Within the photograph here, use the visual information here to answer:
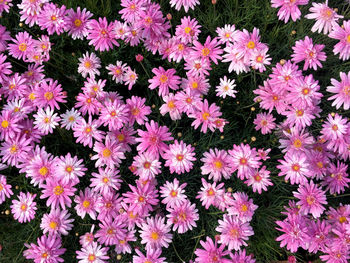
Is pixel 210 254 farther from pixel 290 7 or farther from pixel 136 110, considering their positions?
pixel 290 7

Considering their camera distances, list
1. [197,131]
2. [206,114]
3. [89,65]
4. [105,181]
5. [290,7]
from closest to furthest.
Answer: [105,181], [206,114], [290,7], [89,65], [197,131]

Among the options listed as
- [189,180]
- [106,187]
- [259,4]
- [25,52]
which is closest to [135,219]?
[106,187]

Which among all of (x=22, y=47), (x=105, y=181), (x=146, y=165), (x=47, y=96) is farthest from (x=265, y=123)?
(x=22, y=47)

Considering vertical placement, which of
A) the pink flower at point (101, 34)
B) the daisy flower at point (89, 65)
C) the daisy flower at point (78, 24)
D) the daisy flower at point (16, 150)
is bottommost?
the daisy flower at point (16, 150)

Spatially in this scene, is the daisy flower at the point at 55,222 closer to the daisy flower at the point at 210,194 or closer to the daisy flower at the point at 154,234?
the daisy flower at the point at 154,234

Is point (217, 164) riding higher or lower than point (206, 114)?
lower

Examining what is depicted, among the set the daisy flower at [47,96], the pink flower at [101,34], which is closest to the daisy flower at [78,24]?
the pink flower at [101,34]

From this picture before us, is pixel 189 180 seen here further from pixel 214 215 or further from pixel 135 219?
pixel 135 219
